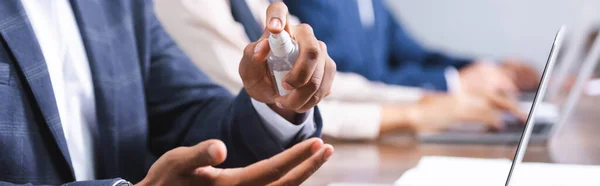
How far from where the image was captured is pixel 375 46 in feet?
4.09

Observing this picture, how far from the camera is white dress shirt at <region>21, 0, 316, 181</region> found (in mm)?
535

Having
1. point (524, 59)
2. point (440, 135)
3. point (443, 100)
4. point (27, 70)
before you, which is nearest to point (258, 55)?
point (27, 70)

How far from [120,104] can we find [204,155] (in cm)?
17

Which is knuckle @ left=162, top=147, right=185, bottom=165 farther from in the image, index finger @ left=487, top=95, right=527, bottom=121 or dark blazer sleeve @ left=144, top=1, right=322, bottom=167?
index finger @ left=487, top=95, right=527, bottom=121

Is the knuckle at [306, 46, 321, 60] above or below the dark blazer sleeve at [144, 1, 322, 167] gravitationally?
below

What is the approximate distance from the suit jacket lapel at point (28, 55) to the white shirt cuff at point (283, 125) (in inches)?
5.3

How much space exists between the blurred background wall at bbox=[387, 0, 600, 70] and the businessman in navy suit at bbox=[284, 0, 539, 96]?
→ 0.18 ft

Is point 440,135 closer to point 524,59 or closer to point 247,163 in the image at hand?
point 247,163

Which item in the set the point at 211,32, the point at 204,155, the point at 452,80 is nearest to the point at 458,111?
the point at 452,80

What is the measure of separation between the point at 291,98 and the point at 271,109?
2.7 inches

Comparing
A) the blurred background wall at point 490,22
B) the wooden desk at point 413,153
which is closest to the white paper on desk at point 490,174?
the wooden desk at point 413,153

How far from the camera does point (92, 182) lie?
1.48ft

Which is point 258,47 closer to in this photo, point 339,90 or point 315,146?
point 315,146

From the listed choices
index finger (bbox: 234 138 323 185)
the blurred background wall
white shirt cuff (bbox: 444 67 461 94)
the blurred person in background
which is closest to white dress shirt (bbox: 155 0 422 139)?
the blurred person in background
